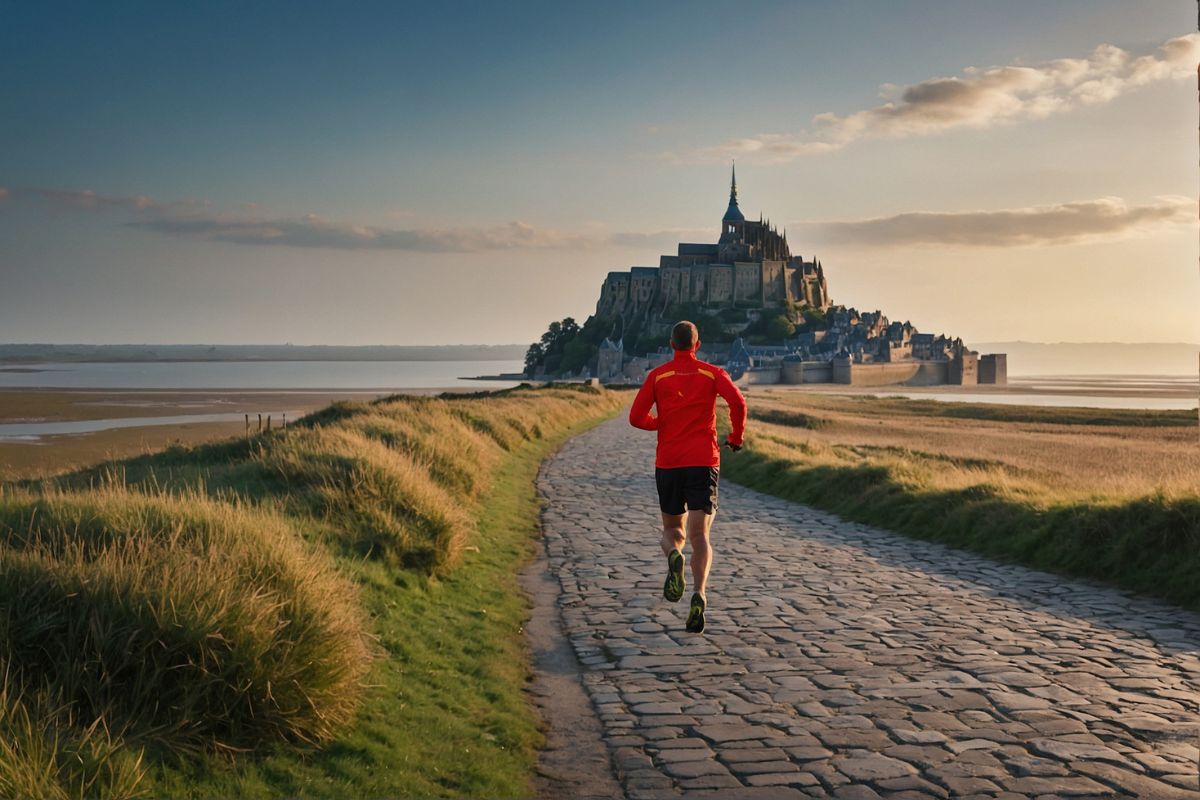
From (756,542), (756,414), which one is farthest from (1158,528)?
(756,414)

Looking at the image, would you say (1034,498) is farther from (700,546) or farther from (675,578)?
(675,578)

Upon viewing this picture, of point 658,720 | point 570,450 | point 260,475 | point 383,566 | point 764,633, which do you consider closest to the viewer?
point 658,720

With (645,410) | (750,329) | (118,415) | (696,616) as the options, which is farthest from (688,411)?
(750,329)

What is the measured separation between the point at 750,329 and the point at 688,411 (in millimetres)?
152967

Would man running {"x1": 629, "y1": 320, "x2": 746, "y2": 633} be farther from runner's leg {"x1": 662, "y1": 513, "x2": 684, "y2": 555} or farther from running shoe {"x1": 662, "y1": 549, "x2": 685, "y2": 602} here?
runner's leg {"x1": 662, "y1": 513, "x2": 684, "y2": 555}

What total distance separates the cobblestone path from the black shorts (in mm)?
1029

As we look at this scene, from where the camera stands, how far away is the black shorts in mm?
7621

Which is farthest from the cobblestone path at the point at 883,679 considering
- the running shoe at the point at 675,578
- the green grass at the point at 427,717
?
the green grass at the point at 427,717

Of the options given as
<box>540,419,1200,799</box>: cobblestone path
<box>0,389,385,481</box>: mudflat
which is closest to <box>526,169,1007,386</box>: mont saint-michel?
<box>0,389,385,481</box>: mudflat

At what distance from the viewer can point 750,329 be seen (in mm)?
158250

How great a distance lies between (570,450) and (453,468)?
41.8 ft

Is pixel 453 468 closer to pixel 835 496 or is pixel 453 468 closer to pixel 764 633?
pixel 835 496

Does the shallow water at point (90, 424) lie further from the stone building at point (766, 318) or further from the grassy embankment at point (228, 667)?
the stone building at point (766, 318)

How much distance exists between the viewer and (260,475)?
11992 mm
